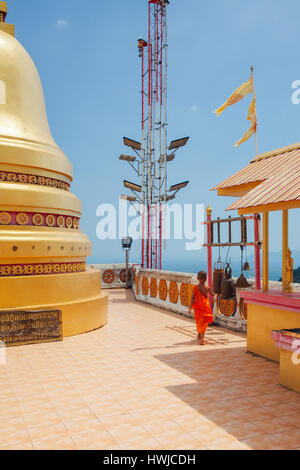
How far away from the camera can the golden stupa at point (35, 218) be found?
30.9 ft

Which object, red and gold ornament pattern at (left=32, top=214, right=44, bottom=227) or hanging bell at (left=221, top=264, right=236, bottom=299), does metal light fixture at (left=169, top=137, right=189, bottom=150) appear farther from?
hanging bell at (left=221, top=264, right=236, bottom=299)

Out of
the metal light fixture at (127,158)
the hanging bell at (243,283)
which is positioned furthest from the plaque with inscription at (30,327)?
the metal light fixture at (127,158)

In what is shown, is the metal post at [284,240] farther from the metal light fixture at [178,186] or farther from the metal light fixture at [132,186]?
the metal light fixture at [132,186]

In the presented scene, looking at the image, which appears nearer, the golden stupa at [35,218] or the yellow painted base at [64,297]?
the yellow painted base at [64,297]

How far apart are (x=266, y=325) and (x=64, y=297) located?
4806 mm

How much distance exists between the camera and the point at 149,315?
12.9 meters

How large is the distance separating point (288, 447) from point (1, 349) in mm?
6191

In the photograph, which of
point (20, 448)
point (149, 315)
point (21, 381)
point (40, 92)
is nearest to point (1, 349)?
point (21, 381)

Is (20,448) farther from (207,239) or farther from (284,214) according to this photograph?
(207,239)

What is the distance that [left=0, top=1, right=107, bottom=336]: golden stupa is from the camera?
9430mm

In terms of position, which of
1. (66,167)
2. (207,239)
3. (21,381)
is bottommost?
(21,381)

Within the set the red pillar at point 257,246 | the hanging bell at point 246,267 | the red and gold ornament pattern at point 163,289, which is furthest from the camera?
the red and gold ornament pattern at point 163,289

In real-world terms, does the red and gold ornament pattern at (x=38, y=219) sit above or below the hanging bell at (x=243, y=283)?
above

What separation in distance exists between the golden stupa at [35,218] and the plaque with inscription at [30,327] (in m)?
0.20
